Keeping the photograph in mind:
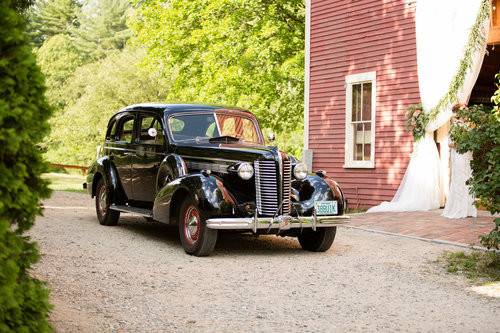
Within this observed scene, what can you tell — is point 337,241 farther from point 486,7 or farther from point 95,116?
point 95,116

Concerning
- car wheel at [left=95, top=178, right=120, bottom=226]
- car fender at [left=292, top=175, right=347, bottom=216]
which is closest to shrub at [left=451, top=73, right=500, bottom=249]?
car fender at [left=292, top=175, right=347, bottom=216]

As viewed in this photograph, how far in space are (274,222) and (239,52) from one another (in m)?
14.7

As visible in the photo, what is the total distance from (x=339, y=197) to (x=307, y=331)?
13.3 ft

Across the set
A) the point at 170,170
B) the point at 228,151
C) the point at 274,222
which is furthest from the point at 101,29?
the point at 274,222

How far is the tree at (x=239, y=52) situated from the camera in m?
22.0

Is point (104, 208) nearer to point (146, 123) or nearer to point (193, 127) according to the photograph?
point (146, 123)

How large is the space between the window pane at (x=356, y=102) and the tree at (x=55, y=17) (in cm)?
5586

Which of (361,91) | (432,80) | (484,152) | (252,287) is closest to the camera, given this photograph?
(252,287)

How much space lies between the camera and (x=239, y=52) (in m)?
Answer: 22.5

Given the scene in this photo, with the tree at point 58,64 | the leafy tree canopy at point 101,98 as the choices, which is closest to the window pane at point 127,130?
the leafy tree canopy at point 101,98

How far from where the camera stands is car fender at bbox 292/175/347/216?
881 centimetres

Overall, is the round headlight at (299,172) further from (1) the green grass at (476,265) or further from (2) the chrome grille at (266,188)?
(1) the green grass at (476,265)

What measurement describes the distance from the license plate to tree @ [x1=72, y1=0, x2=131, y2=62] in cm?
5620

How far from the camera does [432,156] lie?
13.8 metres
